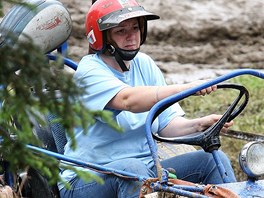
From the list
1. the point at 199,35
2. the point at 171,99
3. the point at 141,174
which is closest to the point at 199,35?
the point at 199,35

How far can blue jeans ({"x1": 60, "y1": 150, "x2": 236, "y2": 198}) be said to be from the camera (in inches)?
180

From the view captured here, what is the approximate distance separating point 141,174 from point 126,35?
859mm

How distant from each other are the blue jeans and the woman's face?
653mm

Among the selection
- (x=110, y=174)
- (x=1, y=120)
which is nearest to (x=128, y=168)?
(x=110, y=174)

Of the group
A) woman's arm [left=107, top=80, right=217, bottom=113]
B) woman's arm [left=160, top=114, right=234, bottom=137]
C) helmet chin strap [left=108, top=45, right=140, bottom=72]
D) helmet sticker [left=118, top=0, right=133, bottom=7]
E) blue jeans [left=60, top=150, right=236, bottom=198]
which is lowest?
blue jeans [left=60, top=150, right=236, bottom=198]

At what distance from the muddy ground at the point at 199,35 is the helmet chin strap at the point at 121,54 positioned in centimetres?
637

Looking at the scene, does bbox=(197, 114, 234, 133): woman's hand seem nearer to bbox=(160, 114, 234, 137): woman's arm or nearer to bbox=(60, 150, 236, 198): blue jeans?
bbox=(160, 114, 234, 137): woman's arm

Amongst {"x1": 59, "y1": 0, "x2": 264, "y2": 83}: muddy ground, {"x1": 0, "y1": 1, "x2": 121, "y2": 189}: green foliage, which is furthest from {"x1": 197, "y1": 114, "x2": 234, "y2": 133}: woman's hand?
{"x1": 59, "y1": 0, "x2": 264, "y2": 83}: muddy ground

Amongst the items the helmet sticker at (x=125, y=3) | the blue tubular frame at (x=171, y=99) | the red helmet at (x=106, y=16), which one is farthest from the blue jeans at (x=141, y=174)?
the helmet sticker at (x=125, y=3)

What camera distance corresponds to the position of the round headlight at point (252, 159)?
4.45m

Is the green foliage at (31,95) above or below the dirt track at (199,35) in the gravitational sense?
above

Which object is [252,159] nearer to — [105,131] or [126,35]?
[105,131]

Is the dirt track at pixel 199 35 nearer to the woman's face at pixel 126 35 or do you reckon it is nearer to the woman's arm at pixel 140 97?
the woman's face at pixel 126 35

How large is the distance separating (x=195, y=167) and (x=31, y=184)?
2.92 ft
